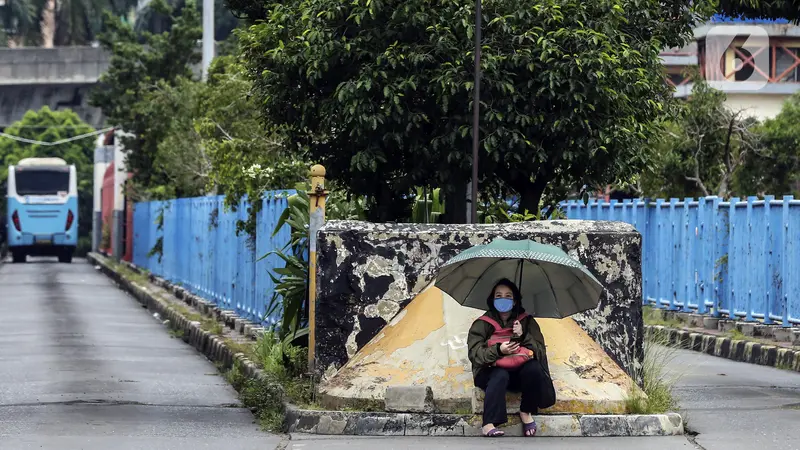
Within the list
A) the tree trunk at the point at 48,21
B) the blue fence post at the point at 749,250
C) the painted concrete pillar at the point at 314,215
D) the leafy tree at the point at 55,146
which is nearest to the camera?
the painted concrete pillar at the point at 314,215

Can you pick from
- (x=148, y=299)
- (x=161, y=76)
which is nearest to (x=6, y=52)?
(x=161, y=76)

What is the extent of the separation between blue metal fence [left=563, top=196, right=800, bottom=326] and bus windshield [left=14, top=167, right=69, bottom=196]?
3535 centimetres

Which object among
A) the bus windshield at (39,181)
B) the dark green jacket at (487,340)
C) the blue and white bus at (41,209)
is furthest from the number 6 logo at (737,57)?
the dark green jacket at (487,340)

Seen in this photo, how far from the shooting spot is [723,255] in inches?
795

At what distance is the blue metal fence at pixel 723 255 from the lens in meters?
18.3

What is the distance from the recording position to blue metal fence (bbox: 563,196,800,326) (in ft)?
60.0

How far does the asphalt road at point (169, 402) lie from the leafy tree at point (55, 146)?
5017cm

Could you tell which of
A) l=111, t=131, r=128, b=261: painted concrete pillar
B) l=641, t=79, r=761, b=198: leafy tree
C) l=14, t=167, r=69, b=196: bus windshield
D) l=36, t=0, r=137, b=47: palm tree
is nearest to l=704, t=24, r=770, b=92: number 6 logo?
l=641, t=79, r=761, b=198: leafy tree

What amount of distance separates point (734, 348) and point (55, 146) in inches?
2312

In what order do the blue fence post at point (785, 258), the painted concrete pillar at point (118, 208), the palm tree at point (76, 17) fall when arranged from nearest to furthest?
the blue fence post at point (785, 258) → the painted concrete pillar at point (118, 208) → the palm tree at point (76, 17)

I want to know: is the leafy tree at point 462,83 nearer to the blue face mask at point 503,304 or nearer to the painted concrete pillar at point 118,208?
the blue face mask at point 503,304

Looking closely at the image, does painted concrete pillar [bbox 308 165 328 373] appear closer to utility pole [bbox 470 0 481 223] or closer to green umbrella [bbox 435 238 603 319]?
utility pole [bbox 470 0 481 223]

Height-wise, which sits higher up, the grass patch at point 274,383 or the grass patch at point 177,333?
the grass patch at point 274,383

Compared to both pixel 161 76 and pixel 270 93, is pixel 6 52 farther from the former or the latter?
pixel 270 93
